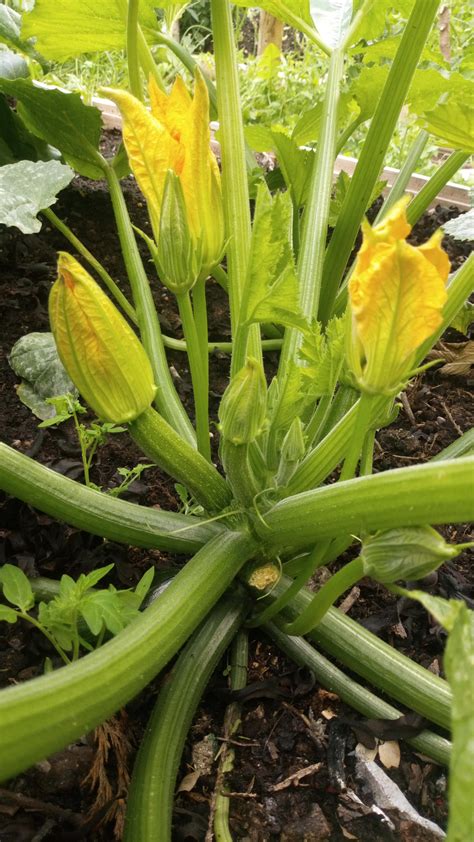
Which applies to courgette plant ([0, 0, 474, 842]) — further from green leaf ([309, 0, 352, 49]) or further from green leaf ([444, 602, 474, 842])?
green leaf ([309, 0, 352, 49])

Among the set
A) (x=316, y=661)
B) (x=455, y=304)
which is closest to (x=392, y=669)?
(x=316, y=661)

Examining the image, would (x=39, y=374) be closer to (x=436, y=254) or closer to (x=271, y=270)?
(x=271, y=270)

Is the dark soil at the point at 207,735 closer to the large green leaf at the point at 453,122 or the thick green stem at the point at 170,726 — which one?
the thick green stem at the point at 170,726

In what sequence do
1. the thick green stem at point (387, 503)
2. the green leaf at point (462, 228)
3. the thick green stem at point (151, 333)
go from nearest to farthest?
1. the thick green stem at point (387, 503)
2. the thick green stem at point (151, 333)
3. the green leaf at point (462, 228)

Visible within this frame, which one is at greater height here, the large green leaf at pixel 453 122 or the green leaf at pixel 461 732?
the large green leaf at pixel 453 122

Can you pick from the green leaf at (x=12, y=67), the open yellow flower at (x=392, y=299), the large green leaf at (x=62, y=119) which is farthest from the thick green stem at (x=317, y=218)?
the green leaf at (x=12, y=67)

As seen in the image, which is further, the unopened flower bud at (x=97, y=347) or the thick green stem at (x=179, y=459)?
the thick green stem at (x=179, y=459)
